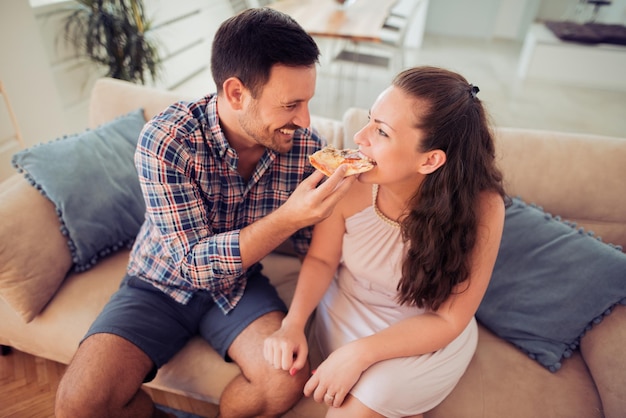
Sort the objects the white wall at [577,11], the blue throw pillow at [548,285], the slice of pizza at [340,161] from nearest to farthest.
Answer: the slice of pizza at [340,161], the blue throw pillow at [548,285], the white wall at [577,11]

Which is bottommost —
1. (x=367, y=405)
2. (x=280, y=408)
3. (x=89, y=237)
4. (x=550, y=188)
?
(x=280, y=408)

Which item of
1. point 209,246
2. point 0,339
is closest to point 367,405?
point 209,246

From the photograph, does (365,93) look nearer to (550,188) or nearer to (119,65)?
(119,65)

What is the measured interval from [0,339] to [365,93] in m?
4.40

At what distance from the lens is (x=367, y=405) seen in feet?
3.81

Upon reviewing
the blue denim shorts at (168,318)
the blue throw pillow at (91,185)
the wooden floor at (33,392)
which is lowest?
the wooden floor at (33,392)

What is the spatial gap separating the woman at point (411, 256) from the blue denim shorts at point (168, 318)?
0.17 meters

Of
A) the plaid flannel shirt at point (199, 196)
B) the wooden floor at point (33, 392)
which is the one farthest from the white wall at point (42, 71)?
the plaid flannel shirt at point (199, 196)

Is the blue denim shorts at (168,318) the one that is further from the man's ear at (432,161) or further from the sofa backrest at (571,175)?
the sofa backrest at (571,175)

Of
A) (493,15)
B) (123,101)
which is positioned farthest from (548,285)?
(493,15)

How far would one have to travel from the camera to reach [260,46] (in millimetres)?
1222

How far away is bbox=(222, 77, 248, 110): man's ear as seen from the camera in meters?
1.29

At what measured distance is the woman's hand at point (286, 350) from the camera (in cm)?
126

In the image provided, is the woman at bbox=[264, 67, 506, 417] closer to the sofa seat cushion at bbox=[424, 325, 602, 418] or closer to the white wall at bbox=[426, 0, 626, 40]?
the sofa seat cushion at bbox=[424, 325, 602, 418]
